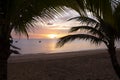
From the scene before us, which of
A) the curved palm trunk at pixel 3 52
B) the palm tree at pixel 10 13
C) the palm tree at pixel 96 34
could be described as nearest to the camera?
the palm tree at pixel 10 13

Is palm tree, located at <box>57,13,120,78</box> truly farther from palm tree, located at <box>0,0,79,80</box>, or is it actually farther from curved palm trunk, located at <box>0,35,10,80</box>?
curved palm trunk, located at <box>0,35,10,80</box>

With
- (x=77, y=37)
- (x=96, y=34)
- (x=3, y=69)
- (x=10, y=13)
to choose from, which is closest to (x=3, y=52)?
(x=3, y=69)

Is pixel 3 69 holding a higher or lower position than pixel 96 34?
lower

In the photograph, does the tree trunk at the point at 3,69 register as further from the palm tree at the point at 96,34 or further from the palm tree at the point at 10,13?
the palm tree at the point at 96,34

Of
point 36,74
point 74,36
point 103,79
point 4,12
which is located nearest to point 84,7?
point 4,12

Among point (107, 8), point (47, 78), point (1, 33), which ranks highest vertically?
point (107, 8)

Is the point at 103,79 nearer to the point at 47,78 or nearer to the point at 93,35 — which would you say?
the point at 47,78

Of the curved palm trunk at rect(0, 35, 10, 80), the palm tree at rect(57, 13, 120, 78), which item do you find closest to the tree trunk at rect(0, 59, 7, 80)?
the curved palm trunk at rect(0, 35, 10, 80)

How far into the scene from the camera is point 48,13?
13.9 feet

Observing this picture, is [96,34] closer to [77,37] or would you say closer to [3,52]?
[77,37]

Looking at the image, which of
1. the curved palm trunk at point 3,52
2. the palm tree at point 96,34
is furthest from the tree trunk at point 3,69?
the palm tree at point 96,34

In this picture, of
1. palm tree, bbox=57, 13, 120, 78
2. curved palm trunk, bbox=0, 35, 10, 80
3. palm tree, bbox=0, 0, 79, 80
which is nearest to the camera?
palm tree, bbox=0, 0, 79, 80

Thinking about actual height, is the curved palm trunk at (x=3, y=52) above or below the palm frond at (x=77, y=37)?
below

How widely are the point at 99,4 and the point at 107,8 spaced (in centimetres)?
12
